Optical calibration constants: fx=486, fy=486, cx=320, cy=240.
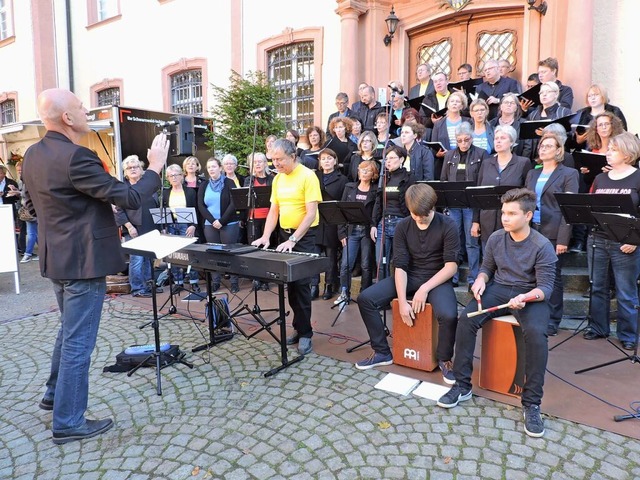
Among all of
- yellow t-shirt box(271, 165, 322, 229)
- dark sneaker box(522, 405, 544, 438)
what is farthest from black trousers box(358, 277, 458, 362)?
yellow t-shirt box(271, 165, 322, 229)

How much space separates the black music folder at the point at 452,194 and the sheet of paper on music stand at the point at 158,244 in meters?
2.77

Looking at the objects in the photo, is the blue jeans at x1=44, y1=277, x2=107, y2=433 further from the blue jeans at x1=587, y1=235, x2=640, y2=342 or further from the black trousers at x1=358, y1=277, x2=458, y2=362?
the blue jeans at x1=587, y1=235, x2=640, y2=342

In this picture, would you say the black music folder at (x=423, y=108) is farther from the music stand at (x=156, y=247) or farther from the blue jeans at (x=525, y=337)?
the music stand at (x=156, y=247)

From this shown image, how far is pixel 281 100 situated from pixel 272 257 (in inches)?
354

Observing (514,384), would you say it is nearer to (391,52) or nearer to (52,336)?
(52,336)

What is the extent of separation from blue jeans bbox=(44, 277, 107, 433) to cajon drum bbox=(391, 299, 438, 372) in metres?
2.39

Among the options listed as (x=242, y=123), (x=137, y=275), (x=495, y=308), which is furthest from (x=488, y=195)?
(x=242, y=123)

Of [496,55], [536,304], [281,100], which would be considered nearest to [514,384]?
[536,304]

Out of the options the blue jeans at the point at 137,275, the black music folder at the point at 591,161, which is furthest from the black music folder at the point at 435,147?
the blue jeans at the point at 137,275

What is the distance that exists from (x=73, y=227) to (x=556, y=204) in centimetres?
440

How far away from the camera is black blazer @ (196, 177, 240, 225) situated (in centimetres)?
714

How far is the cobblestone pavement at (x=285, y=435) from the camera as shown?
281 cm

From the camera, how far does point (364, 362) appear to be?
4.28 meters

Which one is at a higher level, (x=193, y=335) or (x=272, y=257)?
(x=272, y=257)
